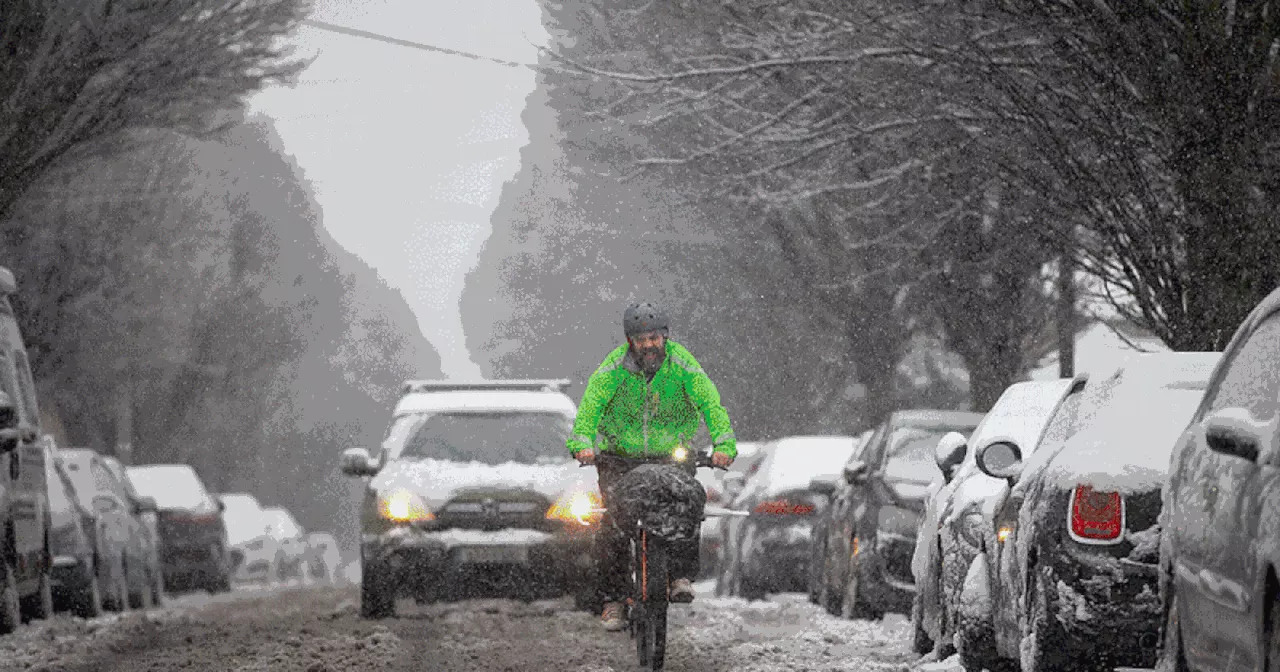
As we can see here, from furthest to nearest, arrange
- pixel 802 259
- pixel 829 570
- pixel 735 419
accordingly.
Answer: pixel 735 419 < pixel 802 259 < pixel 829 570

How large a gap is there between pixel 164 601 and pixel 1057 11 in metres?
15.2

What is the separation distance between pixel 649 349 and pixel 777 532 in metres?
9.38

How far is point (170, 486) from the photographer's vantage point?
30.5 meters

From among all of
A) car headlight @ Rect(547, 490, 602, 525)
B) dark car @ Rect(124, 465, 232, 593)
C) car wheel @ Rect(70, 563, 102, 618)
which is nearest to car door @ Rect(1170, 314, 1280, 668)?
car headlight @ Rect(547, 490, 602, 525)

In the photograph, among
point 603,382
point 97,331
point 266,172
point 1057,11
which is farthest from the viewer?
point 266,172

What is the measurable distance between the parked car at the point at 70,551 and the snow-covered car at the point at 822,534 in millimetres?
5728

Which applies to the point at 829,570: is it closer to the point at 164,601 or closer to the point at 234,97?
the point at 234,97

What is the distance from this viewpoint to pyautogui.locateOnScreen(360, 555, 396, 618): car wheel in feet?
52.0

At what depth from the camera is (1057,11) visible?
1577 cm

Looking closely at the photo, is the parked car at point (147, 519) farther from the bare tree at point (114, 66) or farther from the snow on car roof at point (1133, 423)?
the snow on car roof at point (1133, 423)

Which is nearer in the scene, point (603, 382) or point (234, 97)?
point (603, 382)

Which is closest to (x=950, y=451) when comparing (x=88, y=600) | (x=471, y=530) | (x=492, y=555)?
(x=492, y=555)

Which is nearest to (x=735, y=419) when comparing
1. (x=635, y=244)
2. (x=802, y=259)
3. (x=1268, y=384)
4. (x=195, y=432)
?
(x=635, y=244)

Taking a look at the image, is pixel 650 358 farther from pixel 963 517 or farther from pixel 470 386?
pixel 470 386
